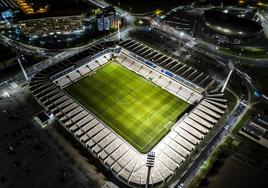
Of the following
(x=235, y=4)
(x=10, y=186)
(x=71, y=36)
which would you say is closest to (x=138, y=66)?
(x=71, y=36)

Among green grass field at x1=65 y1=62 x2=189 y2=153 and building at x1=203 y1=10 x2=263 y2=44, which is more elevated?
building at x1=203 y1=10 x2=263 y2=44

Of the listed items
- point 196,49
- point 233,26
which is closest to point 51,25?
point 196,49

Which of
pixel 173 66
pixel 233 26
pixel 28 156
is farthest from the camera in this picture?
pixel 233 26

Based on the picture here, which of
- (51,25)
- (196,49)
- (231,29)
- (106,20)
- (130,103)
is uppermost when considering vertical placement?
(231,29)

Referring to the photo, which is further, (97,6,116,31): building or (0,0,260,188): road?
(97,6,116,31): building

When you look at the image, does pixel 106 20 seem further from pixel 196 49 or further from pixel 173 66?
pixel 196 49

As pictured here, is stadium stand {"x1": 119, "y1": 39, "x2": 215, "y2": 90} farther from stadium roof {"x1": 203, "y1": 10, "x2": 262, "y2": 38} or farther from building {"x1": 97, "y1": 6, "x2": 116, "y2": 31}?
stadium roof {"x1": 203, "y1": 10, "x2": 262, "y2": 38}

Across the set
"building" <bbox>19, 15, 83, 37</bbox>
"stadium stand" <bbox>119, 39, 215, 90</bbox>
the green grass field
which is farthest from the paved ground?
"building" <bbox>19, 15, 83, 37</bbox>

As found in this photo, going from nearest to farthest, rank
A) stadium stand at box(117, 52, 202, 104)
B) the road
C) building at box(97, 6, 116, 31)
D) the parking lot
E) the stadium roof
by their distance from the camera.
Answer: the parking lot < the road < stadium stand at box(117, 52, 202, 104) < the stadium roof < building at box(97, 6, 116, 31)
